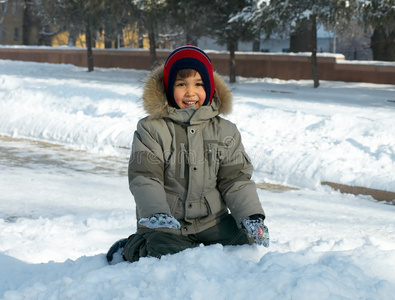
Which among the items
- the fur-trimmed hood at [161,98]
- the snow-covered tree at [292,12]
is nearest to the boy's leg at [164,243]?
the fur-trimmed hood at [161,98]

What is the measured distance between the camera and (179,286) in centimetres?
286

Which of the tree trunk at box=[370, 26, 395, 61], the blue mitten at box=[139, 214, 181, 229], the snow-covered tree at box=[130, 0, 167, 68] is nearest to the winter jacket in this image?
the blue mitten at box=[139, 214, 181, 229]

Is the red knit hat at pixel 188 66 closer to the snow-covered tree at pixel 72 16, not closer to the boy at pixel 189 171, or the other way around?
the boy at pixel 189 171

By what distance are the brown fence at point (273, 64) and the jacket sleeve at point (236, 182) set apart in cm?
1442

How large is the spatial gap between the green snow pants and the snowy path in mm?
112

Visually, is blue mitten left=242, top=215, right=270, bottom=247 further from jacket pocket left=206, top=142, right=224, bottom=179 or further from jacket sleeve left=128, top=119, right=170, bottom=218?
jacket sleeve left=128, top=119, right=170, bottom=218

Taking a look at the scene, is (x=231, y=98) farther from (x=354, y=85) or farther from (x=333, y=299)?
(x=354, y=85)

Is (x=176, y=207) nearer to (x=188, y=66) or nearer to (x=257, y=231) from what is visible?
(x=257, y=231)

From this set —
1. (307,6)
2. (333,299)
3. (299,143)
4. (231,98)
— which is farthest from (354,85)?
(333,299)

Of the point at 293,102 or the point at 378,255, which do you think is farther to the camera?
the point at 293,102

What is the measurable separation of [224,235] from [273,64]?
17.7 meters

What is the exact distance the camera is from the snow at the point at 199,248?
2926mm

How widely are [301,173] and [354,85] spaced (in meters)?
11.2

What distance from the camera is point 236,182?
3605 millimetres
